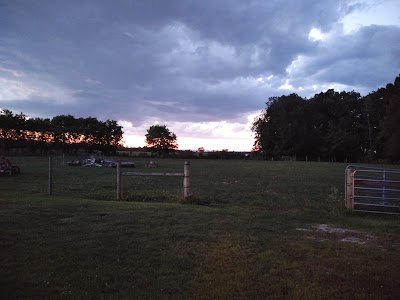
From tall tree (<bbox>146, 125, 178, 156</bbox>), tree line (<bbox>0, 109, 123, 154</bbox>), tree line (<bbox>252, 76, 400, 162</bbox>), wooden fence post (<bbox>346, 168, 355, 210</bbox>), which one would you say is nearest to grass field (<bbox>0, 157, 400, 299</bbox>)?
wooden fence post (<bbox>346, 168, 355, 210</bbox>)

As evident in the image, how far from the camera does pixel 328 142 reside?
7650 centimetres

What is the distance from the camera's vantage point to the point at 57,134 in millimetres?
71312

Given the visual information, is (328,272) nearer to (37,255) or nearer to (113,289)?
(113,289)

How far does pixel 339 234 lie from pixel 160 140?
3294 inches

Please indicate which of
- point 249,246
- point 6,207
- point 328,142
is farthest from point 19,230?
point 328,142

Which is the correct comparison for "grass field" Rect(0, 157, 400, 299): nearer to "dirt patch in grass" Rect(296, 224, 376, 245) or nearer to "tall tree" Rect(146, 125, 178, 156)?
"dirt patch in grass" Rect(296, 224, 376, 245)

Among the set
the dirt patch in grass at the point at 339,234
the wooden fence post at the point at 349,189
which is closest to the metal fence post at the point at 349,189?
the wooden fence post at the point at 349,189

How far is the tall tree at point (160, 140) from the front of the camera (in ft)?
295

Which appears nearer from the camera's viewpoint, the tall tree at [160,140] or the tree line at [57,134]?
the tree line at [57,134]

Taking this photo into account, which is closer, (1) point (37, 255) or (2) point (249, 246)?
(1) point (37, 255)

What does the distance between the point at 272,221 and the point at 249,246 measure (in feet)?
9.22

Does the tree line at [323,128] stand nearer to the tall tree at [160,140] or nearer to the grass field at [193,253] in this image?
the tall tree at [160,140]

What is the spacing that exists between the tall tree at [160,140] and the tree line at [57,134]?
9375 mm

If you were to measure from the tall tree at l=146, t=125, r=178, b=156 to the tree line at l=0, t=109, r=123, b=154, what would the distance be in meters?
9.38
